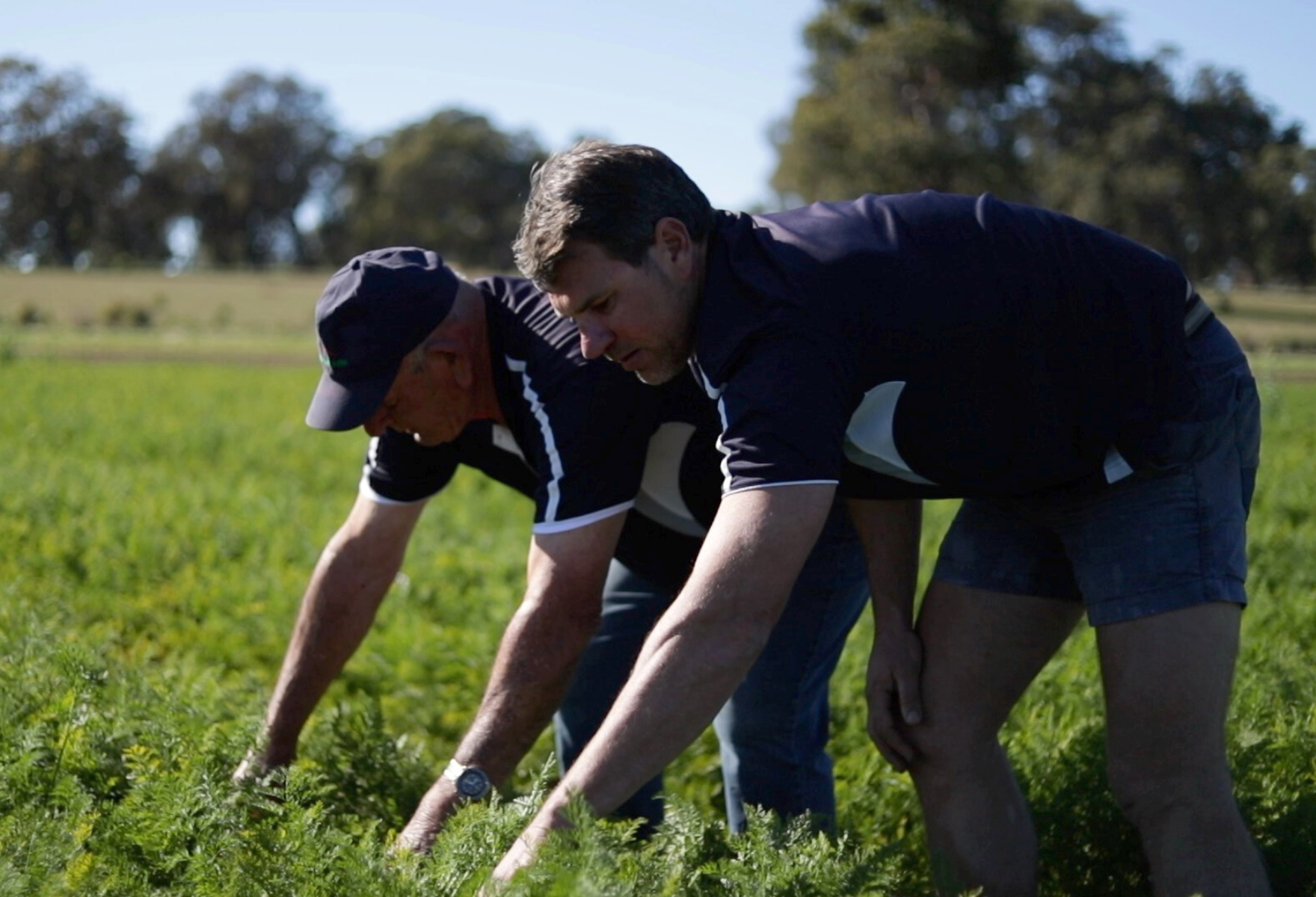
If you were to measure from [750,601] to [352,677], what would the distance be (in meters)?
3.51

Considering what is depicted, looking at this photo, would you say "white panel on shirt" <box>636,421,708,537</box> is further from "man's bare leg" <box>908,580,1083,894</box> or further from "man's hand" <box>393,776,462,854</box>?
"man's hand" <box>393,776,462,854</box>

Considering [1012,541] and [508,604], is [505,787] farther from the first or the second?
[508,604]

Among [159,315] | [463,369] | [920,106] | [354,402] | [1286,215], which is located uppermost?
[920,106]

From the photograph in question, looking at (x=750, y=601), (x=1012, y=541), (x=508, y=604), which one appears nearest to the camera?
(x=750, y=601)

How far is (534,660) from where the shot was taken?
2838mm

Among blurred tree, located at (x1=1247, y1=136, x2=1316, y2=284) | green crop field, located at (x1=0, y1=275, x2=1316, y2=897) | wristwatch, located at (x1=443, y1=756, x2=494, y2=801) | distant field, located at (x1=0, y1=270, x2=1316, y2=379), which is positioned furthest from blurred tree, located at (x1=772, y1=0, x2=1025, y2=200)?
wristwatch, located at (x1=443, y1=756, x2=494, y2=801)

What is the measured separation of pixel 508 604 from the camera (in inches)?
238

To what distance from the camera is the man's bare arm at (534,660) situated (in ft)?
9.30

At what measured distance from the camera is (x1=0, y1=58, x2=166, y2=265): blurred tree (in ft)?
217

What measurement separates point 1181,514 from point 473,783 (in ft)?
4.85

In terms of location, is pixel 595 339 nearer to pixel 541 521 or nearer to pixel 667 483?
pixel 541 521

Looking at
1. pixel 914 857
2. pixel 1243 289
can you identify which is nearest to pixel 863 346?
pixel 914 857

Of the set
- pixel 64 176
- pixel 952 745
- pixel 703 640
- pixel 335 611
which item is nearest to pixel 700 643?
pixel 703 640

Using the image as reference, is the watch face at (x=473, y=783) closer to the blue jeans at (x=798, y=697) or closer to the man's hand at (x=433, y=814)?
the man's hand at (x=433, y=814)
